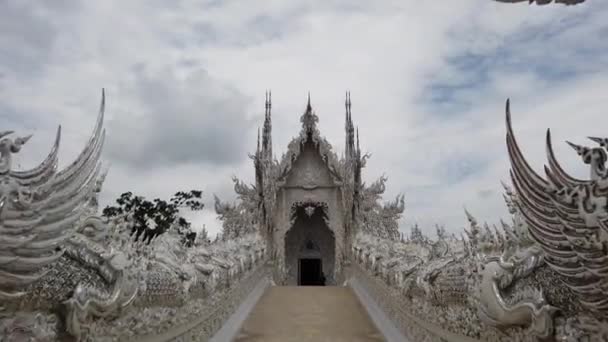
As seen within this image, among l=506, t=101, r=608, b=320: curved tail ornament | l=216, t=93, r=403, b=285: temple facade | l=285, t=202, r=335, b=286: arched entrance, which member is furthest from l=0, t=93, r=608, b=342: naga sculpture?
l=285, t=202, r=335, b=286: arched entrance

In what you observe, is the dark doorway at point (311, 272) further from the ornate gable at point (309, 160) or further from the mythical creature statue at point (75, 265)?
the mythical creature statue at point (75, 265)

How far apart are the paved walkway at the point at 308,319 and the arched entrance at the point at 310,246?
5487 mm

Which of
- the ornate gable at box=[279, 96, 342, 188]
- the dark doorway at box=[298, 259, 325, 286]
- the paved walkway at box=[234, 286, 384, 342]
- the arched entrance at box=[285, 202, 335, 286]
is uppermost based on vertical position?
the ornate gable at box=[279, 96, 342, 188]

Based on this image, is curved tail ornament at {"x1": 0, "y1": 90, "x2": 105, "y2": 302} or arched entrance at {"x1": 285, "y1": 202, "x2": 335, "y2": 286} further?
arched entrance at {"x1": 285, "y1": 202, "x2": 335, "y2": 286}

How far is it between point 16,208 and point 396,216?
14603 mm

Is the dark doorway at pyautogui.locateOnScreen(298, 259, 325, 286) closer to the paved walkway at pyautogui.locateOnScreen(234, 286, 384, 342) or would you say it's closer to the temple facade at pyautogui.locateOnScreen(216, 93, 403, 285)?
the temple facade at pyautogui.locateOnScreen(216, 93, 403, 285)

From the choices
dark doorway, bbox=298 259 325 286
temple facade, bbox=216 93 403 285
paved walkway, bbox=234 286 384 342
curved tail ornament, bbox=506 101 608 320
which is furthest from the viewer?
dark doorway, bbox=298 259 325 286

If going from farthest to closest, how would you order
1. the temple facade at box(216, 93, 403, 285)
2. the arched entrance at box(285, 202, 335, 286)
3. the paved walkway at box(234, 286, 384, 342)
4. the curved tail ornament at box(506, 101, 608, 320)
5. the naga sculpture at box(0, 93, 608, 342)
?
the arched entrance at box(285, 202, 335, 286)
the temple facade at box(216, 93, 403, 285)
the paved walkway at box(234, 286, 384, 342)
the naga sculpture at box(0, 93, 608, 342)
the curved tail ornament at box(506, 101, 608, 320)

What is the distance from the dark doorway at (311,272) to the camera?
1712 centimetres

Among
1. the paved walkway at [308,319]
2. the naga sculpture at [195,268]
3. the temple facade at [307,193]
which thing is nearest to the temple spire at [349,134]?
the temple facade at [307,193]

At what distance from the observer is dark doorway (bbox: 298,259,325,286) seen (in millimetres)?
17125

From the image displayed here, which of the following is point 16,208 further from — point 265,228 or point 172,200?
point 172,200

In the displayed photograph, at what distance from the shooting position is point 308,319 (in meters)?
8.12

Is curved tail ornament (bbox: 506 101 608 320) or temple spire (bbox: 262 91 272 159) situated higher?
temple spire (bbox: 262 91 272 159)
